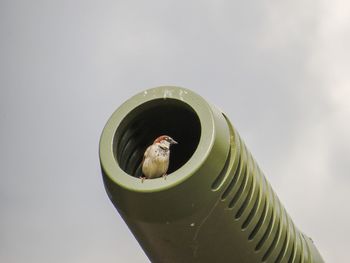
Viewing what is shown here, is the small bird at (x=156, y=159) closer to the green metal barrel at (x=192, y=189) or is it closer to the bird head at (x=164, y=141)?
the bird head at (x=164, y=141)

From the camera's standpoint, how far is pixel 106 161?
4375 mm

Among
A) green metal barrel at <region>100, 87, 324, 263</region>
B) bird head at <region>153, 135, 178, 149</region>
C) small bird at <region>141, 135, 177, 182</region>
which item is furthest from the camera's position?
bird head at <region>153, 135, 178, 149</region>

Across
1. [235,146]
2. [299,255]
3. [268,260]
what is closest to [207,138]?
[235,146]

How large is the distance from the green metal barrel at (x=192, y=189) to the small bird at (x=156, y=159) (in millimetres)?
149

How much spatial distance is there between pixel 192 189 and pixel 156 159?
0.42m

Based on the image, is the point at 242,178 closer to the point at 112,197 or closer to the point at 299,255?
the point at 112,197

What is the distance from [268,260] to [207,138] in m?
1.12

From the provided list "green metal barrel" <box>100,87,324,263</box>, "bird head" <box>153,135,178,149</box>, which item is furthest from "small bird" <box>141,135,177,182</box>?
"green metal barrel" <box>100,87,324,263</box>

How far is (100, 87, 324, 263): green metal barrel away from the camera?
4105 millimetres

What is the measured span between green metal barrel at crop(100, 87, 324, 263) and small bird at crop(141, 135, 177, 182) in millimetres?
149

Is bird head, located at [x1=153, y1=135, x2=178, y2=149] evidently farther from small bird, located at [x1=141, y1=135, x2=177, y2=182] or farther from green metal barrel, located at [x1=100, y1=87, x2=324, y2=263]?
green metal barrel, located at [x1=100, y1=87, x2=324, y2=263]

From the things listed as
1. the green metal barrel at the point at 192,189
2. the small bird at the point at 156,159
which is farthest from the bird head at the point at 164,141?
the green metal barrel at the point at 192,189

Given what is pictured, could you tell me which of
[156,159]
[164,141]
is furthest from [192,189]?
[164,141]

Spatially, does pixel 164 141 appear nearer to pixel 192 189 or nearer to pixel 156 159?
pixel 156 159
